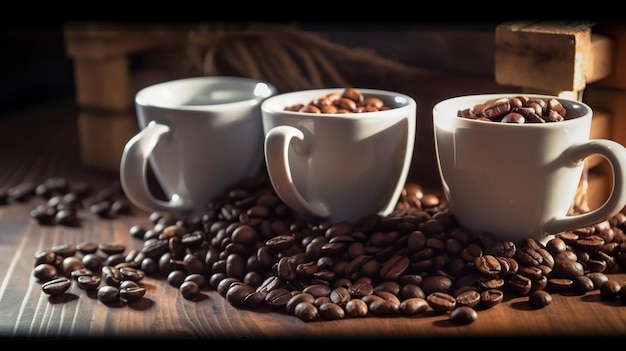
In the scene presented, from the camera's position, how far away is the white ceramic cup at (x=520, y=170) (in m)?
0.87

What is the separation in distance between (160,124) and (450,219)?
1.31 ft

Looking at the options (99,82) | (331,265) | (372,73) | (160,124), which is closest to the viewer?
(331,265)

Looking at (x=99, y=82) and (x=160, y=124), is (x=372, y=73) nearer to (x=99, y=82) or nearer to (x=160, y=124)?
(x=160, y=124)

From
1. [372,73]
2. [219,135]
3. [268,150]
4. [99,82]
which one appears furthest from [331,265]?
[99,82]

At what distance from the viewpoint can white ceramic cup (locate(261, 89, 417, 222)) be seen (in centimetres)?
95

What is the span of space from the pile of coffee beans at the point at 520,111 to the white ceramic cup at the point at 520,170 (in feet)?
0.06

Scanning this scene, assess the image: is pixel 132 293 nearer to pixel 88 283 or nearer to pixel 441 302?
pixel 88 283

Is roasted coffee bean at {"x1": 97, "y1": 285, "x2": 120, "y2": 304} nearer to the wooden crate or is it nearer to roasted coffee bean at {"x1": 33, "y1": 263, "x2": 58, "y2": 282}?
roasted coffee bean at {"x1": 33, "y1": 263, "x2": 58, "y2": 282}

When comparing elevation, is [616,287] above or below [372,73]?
below

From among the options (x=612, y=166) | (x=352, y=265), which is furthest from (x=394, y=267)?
(x=612, y=166)

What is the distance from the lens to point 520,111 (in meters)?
0.90

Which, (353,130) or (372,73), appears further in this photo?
(372,73)

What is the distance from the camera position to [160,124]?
107cm

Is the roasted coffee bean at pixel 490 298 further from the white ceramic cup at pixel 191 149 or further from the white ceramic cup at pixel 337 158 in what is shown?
the white ceramic cup at pixel 191 149
